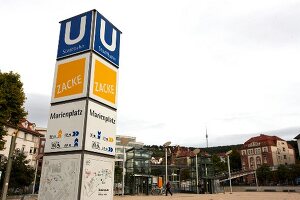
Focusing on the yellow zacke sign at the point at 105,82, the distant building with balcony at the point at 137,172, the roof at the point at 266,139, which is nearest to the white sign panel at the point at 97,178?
the yellow zacke sign at the point at 105,82

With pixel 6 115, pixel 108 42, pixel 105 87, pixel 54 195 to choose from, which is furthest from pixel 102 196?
pixel 6 115

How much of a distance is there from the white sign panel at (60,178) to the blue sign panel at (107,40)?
2.41 meters

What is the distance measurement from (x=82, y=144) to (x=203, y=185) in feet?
123

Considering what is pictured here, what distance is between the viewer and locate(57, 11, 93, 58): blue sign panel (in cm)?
662

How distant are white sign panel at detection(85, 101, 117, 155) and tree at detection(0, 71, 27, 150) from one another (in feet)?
66.9

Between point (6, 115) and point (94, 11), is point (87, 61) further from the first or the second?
point (6, 115)

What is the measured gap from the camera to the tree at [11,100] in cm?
2452

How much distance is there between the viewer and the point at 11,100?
25.1 m

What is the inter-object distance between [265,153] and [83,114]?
106163 mm

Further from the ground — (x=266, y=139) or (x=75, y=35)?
(x=266, y=139)

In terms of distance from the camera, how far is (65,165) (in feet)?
19.3

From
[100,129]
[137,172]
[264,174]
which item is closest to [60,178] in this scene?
[100,129]

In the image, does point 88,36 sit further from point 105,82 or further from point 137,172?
point 137,172

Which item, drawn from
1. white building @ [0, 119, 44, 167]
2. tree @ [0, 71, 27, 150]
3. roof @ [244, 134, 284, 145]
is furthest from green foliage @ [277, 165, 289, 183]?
tree @ [0, 71, 27, 150]
